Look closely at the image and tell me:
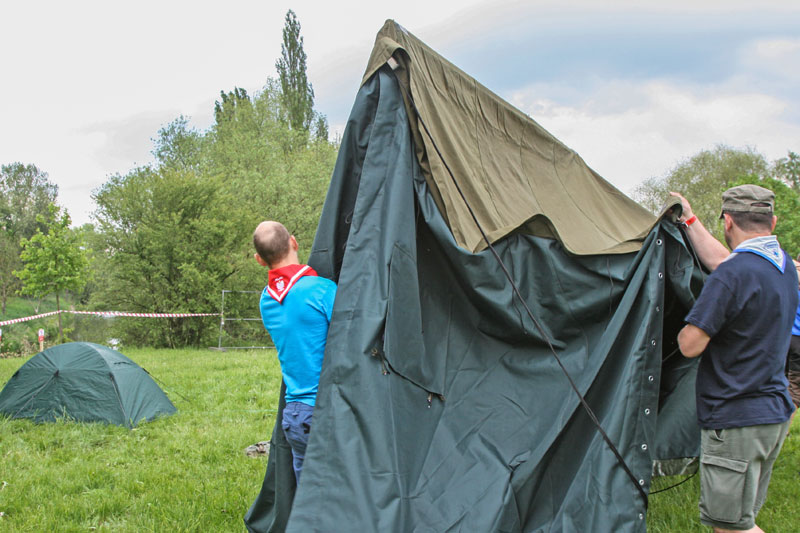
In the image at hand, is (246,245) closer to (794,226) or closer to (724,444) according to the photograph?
(724,444)

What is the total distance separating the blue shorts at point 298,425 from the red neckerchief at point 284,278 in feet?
1.78

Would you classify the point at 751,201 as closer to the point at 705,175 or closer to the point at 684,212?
the point at 684,212

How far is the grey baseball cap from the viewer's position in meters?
2.73

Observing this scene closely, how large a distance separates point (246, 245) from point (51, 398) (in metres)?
15.1

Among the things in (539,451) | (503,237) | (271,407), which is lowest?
(271,407)

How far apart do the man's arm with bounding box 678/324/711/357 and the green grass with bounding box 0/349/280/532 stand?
10.4 ft

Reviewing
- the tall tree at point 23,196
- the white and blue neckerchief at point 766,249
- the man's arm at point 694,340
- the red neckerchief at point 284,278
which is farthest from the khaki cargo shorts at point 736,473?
the tall tree at point 23,196

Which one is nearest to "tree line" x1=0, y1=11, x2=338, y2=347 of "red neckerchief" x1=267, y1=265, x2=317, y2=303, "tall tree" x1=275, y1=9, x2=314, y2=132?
"tall tree" x1=275, y1=9, x2=314, y2=132

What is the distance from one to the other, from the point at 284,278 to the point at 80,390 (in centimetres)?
570

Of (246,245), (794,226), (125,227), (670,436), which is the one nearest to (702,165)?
(794,226)

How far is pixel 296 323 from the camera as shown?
9.20 ft

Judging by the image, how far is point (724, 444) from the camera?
2.60m

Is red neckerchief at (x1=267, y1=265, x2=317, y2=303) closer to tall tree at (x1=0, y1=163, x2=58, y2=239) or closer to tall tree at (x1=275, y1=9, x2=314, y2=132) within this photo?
tall tree at (x1=275, y1=9, x2=314, y2=132)

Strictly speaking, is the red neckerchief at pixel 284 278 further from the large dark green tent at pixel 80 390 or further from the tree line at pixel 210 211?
the tree line at pixel 210 211
